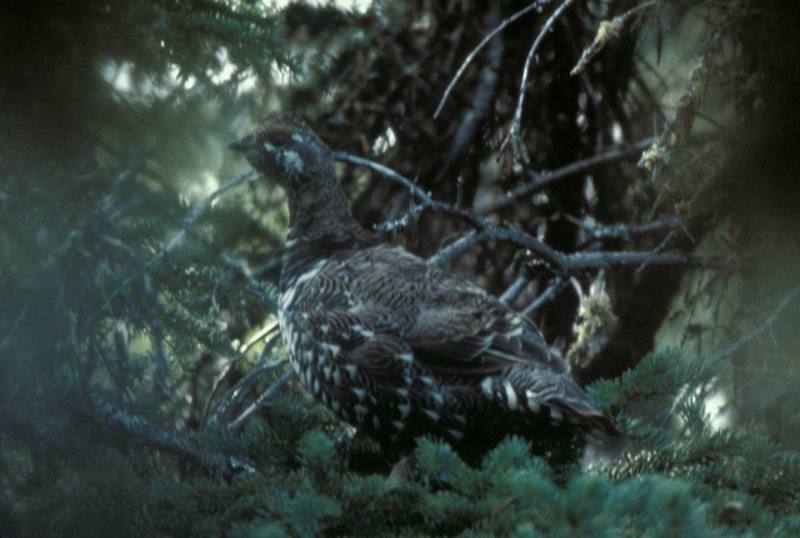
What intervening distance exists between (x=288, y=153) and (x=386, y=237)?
0.99 m

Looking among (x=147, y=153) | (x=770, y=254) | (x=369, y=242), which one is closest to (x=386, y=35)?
(x=369, y=242)

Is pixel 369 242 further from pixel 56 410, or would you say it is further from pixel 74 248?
pixel 56 410

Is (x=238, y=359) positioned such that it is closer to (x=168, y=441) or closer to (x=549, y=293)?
(x=168, y=441)

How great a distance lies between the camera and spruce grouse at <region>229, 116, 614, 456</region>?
10.5ft

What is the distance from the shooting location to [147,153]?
295 cm

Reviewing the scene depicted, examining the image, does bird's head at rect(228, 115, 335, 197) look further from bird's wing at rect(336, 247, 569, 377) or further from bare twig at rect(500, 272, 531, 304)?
bare twig at rect(500, 272, 531, 304)

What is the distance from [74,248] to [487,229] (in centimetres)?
159

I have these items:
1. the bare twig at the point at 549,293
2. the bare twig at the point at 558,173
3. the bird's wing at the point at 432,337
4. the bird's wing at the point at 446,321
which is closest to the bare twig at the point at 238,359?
the bird's wing at the point at 432,337

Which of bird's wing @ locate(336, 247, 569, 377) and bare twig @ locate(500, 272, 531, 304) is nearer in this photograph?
bird's wing @ locate(336, 247, 569, 377)

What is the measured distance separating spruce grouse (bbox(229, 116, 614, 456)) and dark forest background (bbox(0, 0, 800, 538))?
0.14 meters

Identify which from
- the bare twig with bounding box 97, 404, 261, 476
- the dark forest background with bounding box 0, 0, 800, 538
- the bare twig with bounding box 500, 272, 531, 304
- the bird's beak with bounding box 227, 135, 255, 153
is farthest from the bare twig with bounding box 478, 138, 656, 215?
the bare twig with bounding box 97, 404, 261, 476

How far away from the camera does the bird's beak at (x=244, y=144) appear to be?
393 centimetres

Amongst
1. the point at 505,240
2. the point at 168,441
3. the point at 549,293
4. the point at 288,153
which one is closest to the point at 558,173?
the point at 549,293

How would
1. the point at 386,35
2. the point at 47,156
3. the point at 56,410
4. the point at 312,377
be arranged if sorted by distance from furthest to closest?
1. the point at 386,35
2. the point at 312,377
3. the point at 47,156
4. the point at 56,410
